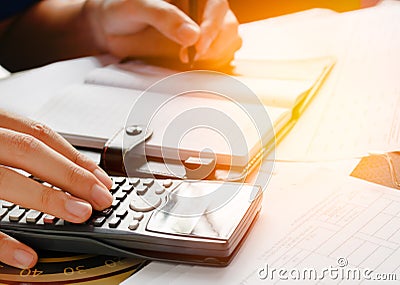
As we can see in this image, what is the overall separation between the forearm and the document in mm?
539

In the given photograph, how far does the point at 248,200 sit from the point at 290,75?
354 millimetres

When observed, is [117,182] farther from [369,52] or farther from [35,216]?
[369,52]

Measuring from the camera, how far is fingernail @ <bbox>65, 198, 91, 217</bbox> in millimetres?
462

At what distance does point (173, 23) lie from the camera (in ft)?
2.69

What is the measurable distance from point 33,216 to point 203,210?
0.13 m

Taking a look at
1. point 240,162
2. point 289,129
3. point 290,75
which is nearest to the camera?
point 240,162

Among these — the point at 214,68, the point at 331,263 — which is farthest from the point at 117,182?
the point at 214,68

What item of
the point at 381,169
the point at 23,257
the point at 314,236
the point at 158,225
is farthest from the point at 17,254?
the point at 381,169

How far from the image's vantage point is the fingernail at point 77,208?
46 cm

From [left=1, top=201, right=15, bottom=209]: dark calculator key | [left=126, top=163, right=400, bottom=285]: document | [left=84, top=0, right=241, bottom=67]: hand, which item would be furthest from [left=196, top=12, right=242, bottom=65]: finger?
[left=1, top=201, right=15, bottom=209]: dark calculator key

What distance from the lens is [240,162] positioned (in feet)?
1.85

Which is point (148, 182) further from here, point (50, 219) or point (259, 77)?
point (259, 77)

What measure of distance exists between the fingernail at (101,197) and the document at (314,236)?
65 mm

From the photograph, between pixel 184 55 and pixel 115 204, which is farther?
pixel 184 55
